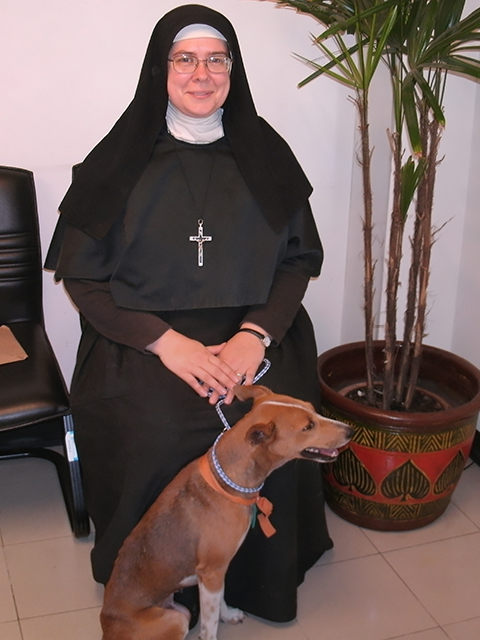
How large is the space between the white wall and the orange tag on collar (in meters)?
1.33

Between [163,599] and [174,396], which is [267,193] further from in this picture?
[163,599]

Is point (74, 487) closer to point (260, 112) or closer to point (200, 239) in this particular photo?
point (200, 239)

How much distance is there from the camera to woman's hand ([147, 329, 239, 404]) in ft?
6.80

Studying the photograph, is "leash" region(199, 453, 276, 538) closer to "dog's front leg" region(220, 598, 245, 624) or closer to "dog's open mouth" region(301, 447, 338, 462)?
"dog's open mouth" region(301, 447, 338, 462)

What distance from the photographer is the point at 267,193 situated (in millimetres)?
2307

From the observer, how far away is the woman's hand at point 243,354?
83.9 inches

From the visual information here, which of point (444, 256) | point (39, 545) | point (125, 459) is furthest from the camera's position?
point (444, 256)

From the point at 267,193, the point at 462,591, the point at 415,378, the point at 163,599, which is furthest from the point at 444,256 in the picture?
the point at 163,599

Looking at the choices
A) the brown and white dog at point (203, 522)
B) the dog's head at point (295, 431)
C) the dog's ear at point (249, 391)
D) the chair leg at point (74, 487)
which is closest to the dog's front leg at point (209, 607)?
the brown and white dog at point (203, 522)

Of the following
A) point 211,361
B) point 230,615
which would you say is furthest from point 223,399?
point 230,615

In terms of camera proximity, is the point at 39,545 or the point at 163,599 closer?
the point at 163,599

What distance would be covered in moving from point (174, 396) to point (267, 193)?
71cm

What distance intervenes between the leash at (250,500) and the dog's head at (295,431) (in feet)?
0.46

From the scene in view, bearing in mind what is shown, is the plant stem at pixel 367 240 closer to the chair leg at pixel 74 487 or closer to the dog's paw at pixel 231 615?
the dog's paw at pixel 231 615
